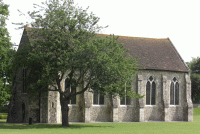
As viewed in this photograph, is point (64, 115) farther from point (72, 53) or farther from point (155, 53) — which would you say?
point (155, 53)

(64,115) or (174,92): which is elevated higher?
(174,92)

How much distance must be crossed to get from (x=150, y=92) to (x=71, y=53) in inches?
717

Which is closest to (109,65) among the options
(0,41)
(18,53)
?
(18,53)

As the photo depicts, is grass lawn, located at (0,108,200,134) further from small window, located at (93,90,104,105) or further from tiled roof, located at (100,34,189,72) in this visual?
tiled roof, located at (100,34,189,72)

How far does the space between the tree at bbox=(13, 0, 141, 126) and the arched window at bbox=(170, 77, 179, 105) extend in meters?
15.0

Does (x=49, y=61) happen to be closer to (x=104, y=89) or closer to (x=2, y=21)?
(x=104, y=89)

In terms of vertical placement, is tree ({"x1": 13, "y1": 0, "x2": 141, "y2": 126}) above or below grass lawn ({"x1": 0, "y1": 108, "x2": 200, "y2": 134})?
above

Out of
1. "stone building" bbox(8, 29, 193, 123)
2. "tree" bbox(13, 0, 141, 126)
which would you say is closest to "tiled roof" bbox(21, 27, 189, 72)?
"stone building" bbox(8, 29, 193, 123)

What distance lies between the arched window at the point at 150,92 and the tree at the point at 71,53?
39.3 ft

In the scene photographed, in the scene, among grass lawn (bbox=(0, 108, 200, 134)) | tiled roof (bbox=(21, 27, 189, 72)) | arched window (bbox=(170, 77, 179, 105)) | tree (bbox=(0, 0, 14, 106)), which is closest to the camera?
grass lawn (bbox=(0, 108, 200, 134))

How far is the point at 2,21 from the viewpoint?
41.7m

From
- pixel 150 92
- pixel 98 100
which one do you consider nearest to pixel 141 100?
pixel 150 92

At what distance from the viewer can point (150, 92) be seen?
150 ft

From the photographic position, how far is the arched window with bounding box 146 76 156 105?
149 feet
